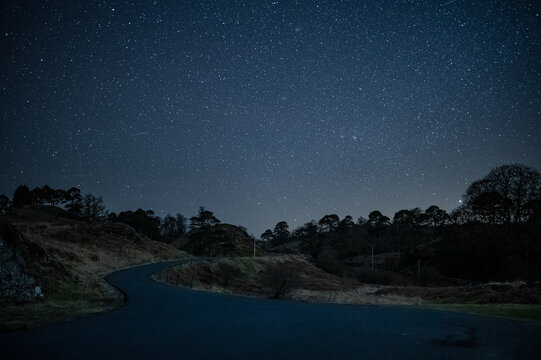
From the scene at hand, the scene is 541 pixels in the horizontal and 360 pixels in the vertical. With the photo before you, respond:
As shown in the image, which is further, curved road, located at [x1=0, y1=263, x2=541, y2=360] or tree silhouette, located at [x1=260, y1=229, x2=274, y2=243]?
tree silhouette, located at [x1=260, y1=229, x2=274, y2=243]

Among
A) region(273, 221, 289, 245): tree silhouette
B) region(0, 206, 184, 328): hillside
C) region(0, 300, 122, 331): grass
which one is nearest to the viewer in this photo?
region(0, 300, 122, 331): grass

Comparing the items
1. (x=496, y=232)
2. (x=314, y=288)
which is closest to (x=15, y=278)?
(x=314, y=288)

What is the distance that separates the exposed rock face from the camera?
12.8 metres

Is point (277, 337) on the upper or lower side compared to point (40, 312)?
upper

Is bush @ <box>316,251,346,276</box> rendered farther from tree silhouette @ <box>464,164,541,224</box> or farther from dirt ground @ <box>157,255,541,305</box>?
tree silhouette @ <box>464,164,541,224</box>

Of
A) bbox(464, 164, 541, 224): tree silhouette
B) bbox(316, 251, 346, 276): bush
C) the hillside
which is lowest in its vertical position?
bbox(316, 251, 346, 276): bush

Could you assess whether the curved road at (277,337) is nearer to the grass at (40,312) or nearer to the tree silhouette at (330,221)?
the grass at (40,312)

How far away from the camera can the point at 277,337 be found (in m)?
7.72

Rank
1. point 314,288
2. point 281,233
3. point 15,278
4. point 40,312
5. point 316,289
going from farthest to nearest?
point 281,233
point 314,288
point 316,289
point 15,278
point 40,312

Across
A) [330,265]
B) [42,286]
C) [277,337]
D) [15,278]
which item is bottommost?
[330,265]

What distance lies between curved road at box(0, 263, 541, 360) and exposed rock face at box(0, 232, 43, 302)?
4909mm

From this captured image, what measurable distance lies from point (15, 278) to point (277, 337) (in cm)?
1275

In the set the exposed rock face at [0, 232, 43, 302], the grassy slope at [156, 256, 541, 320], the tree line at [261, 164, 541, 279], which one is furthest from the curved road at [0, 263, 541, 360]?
the tree line at [261, 164, 541, 279]

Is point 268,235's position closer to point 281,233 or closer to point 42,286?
point 281,233
